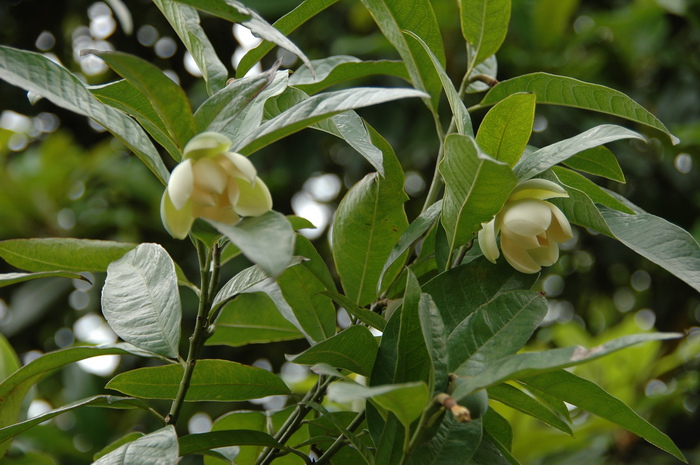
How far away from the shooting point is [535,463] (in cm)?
170

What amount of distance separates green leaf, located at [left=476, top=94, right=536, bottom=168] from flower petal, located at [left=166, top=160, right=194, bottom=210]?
0.70 ft

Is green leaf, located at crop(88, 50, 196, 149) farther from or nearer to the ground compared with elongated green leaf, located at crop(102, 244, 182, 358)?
farther from the ground

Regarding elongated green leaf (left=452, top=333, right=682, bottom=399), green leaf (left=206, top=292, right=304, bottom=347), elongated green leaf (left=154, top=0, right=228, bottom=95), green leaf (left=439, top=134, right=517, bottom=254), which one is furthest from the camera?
green leaf (left=206, top=292, right=304, bottom=347)

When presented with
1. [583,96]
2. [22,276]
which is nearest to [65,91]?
[22,276]

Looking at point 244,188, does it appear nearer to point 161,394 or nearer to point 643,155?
point 161,394

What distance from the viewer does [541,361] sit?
0.37 metres

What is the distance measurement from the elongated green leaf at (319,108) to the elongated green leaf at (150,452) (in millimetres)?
187

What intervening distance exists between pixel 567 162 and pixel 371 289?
0.69 ft

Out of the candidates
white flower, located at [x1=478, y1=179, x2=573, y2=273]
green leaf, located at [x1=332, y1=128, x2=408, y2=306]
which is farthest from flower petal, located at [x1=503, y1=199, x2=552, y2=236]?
green leaf, located at [x1=332, y1=128, x2=408, y2=306]

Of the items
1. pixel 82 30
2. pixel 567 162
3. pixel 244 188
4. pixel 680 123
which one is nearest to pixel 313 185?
pixel 82 30

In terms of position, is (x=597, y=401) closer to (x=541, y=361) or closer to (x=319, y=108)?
(x=541, y=361)

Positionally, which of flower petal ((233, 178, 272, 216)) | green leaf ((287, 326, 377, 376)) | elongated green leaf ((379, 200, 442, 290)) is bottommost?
green leaf ((287, 326, 377, 376))

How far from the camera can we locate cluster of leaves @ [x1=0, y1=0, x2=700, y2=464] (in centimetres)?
43

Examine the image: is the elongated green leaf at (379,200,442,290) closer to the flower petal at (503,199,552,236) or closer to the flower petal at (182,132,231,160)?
the flower petal at (503,199,552,236)
